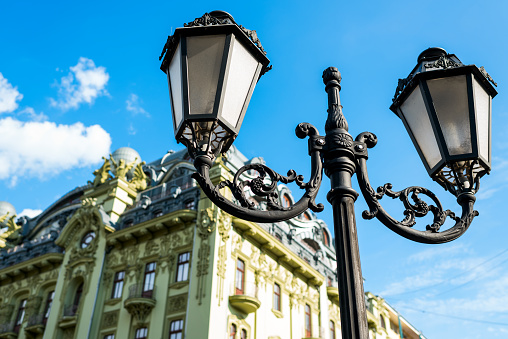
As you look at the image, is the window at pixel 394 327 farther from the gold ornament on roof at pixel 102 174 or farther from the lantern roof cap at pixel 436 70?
the lantern roof cap at pixel 436 70

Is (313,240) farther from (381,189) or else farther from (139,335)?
(381,189)

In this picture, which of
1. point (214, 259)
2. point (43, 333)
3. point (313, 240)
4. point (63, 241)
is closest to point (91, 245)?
point (63, 241)

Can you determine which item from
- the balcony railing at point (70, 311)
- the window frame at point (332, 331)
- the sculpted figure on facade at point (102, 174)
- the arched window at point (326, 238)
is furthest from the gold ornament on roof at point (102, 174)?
the window frame at point (332, 331)

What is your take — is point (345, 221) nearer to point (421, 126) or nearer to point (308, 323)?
point (421, 126)

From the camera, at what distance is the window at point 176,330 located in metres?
21.9

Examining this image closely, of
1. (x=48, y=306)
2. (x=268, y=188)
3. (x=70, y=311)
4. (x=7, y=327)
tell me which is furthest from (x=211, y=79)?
(x=7, y=327)

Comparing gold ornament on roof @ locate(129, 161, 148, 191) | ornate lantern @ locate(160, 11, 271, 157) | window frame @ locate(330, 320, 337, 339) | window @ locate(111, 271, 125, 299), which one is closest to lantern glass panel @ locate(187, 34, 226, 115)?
ornate lantern @ locate(160, 11, 271, 157)

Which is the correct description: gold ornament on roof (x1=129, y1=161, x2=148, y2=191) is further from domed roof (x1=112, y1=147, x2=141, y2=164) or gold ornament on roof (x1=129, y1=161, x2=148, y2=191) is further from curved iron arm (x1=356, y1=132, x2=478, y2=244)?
curved iron arm (x1=356, y1=132, x2=478, y2=244)

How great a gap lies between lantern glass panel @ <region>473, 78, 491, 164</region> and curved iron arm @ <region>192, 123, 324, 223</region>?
134 centimetres

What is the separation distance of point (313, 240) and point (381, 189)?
28089mm

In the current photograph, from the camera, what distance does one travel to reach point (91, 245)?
27.5m

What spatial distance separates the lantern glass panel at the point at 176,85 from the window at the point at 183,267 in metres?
19.9

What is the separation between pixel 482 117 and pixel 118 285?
77.7 feet

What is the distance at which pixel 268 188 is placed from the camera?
3861 mm
